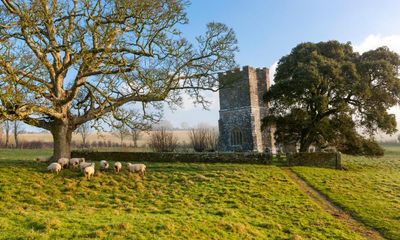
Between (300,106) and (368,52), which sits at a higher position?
(368,52)

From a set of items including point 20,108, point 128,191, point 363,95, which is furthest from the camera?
point 363,95

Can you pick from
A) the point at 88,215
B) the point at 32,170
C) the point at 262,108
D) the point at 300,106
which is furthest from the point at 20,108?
the point at 262,108

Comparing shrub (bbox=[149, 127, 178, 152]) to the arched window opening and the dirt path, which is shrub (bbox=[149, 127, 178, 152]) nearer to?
the arched window opening

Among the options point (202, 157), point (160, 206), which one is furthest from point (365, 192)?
point (202, 157)

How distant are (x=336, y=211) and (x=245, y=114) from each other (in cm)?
2649

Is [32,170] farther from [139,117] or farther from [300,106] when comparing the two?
[300,106]

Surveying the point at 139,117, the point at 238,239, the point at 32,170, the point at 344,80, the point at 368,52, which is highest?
the point at 368,52

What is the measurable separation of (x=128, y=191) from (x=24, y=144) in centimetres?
5508

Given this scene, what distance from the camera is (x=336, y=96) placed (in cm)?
2980

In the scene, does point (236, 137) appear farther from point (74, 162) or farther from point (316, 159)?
point (74, 162)

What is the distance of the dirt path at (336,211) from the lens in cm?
1365

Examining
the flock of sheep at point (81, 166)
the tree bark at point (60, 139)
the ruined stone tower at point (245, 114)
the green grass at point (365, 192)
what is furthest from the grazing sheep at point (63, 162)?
the ruined stone tower at point (245, 114)

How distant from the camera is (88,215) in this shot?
1235 cm

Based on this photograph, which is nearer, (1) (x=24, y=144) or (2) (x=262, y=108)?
(2) (x=262, y=108)
